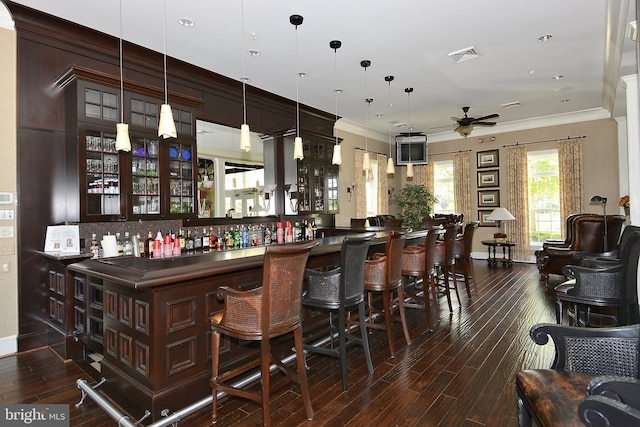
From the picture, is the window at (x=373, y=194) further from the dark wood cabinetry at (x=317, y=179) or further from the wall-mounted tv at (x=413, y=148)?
the dark wood cabinetry at (x=317, y=179)

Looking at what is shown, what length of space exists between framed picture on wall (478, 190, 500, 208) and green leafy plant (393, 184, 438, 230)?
1.17 m

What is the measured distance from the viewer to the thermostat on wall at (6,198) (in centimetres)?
359

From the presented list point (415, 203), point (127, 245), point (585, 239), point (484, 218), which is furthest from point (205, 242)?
point (484, 218)

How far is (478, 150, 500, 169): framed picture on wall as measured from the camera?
9.35 metres

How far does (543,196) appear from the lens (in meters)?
8.83

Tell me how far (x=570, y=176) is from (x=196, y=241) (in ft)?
27.5

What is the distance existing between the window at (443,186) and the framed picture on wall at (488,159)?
830mm

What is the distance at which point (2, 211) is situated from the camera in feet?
11.8

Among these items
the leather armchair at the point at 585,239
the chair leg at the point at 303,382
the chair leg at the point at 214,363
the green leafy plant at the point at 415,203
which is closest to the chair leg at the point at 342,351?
the chair leg at the point at 303,382

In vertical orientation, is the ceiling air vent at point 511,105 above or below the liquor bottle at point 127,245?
above

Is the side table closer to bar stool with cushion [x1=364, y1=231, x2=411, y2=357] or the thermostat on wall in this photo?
bar stool with cushion [x1=364, y1=231, x2=411, y2=357]

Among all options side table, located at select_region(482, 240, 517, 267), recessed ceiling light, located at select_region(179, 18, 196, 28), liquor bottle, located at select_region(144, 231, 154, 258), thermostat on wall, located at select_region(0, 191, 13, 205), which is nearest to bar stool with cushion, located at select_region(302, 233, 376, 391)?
liquor bottle, located at select_region(144, 231, 154, 258)

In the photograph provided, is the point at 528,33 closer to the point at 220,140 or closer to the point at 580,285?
the point at 580,285

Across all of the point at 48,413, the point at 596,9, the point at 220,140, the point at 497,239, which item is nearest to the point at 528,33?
the point at 596,9
